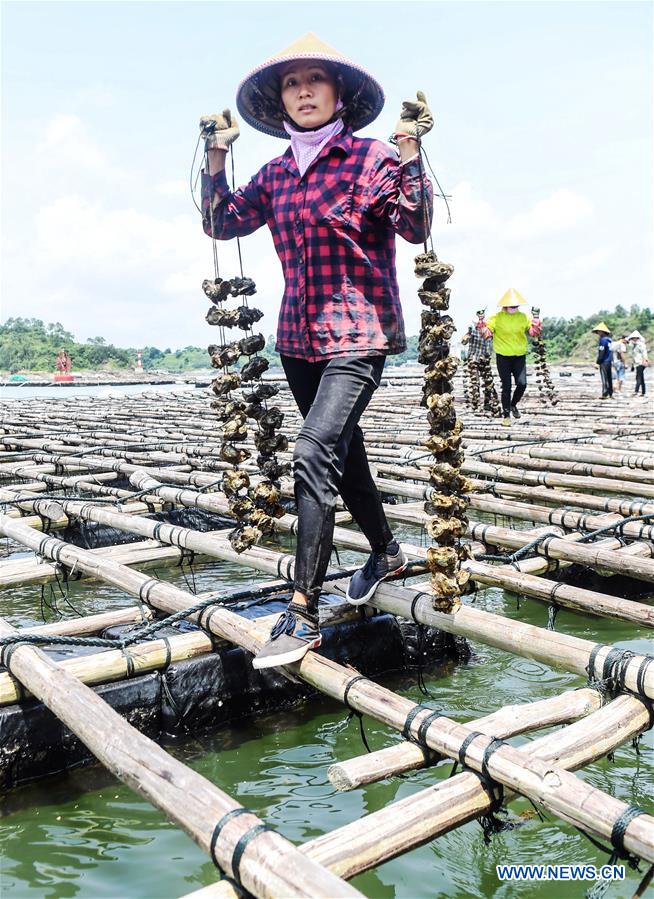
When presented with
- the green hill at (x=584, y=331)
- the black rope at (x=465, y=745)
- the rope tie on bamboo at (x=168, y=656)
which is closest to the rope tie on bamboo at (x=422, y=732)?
the black rope at (x=465, y=745)

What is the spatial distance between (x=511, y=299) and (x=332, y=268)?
7636 mm

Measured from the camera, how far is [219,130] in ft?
10.5

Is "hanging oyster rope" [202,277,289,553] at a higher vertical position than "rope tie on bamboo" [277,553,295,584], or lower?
higher

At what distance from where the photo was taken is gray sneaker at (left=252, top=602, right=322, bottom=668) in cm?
244

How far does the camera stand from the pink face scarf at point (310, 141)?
9.05 feet

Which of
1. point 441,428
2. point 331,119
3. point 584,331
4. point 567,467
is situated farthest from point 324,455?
point 584,331

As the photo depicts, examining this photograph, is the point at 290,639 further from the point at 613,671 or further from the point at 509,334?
the point at 509,334

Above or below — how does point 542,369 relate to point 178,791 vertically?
above

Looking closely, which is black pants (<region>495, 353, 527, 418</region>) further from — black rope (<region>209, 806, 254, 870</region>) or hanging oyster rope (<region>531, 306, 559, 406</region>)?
black rope (<region>209, 806, 254, 870</region>)

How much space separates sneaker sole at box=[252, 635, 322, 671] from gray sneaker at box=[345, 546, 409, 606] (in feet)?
1.73

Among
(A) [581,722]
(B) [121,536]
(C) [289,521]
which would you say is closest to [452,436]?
(A) [581,722]

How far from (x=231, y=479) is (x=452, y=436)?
106cm

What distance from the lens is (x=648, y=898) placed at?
186cm

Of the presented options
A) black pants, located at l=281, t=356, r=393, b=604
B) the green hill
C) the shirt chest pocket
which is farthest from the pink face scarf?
the green hill
